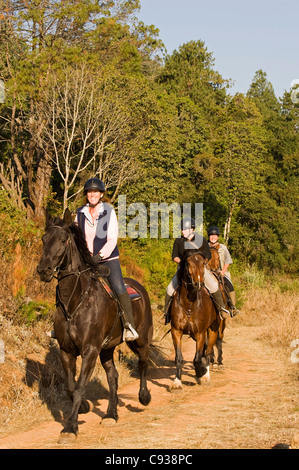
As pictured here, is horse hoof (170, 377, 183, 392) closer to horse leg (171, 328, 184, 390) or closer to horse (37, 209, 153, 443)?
horse leg (171, 328, 184, 390)

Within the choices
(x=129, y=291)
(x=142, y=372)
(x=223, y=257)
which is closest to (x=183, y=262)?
(x=129, y=291)

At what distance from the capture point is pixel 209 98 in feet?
169

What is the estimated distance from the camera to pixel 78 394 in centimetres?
668

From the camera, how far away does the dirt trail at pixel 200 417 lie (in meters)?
6.45

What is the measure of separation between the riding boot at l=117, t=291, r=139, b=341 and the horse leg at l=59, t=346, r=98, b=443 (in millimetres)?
1015

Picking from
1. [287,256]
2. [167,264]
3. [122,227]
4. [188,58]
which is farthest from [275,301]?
[188,58]

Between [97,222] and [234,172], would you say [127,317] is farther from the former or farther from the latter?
[234,172]

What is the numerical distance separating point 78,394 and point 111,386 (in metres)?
1.27

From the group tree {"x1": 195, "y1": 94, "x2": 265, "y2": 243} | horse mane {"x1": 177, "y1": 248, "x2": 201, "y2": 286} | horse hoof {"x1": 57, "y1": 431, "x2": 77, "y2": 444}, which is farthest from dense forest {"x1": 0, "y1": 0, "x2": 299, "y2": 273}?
horse hoof {"x1": 57, "y1": 431, "x2": 77, "y2": 444}

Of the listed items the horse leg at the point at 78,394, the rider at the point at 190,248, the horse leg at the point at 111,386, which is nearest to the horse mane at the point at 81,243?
the horse leg at the point at 78,394

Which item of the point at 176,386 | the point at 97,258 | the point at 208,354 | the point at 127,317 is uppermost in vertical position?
the point at 97,258

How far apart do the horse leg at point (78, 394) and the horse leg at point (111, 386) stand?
0.85 meters

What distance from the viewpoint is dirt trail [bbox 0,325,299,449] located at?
645 centimetres

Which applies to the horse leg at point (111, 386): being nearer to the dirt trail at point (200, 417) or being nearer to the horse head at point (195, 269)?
the dirt trail at point (200, 417)
